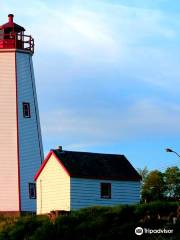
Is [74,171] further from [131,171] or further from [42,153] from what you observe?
[42,153]

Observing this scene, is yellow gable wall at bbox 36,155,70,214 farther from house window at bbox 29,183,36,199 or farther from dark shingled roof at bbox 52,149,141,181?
house window at bbox 29,183,36,199

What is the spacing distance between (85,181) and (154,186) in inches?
1227

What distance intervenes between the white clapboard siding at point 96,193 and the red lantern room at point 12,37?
52.7 ft

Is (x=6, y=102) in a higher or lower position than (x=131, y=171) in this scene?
higher

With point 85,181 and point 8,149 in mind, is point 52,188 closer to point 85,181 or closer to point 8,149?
point 85,181

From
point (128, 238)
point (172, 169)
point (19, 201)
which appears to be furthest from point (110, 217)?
point (172, 169)

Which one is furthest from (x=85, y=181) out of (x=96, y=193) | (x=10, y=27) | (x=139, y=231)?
(x=10, y=27)

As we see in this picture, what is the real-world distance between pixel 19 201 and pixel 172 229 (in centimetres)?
2425

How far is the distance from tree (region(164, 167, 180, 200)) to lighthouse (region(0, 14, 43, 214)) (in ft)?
73.4

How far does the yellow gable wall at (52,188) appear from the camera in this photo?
57.0 m

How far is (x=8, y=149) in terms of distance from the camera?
218 feet

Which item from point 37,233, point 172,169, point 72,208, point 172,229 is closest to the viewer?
point 172,229

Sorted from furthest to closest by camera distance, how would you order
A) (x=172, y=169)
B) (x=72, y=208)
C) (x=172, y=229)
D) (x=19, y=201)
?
1. (x=172, y=169)
2. (x=19, y=201)
3. (x=72, y=208)
4. (x=172, y=229)

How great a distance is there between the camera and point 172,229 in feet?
143
